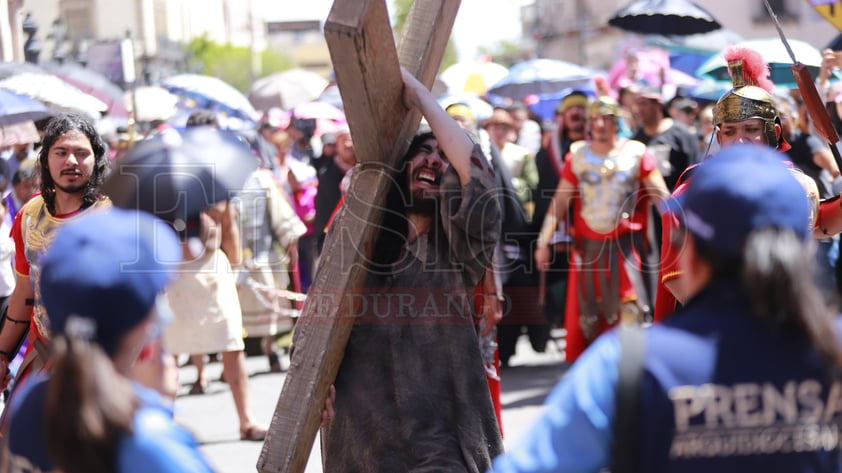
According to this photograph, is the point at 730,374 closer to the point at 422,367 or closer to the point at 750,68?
the point at 422,367

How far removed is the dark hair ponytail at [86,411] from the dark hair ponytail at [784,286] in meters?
1.21

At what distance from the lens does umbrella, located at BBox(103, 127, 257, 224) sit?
173 inches

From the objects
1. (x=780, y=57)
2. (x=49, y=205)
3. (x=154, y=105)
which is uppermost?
(x=49, y=205)

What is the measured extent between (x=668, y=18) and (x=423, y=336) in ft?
25.0

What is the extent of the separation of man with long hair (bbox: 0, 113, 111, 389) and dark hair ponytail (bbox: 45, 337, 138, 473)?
9.58ft

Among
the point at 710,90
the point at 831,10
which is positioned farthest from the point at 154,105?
the point at 831,10

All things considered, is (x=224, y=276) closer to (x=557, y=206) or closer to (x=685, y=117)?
(x=557, y=206)

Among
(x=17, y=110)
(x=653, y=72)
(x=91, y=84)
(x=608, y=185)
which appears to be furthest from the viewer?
(x=653, y=72)

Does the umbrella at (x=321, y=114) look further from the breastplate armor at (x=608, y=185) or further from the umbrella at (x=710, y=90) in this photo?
the breastplate armor at (x=608, y=185)

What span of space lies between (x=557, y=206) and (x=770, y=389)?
6919 millimetres

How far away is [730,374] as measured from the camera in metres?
2.46

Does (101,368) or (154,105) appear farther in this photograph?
(154,105)

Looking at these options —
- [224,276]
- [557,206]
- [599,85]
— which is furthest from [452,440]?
[599,85]

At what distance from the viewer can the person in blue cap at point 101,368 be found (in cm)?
243
